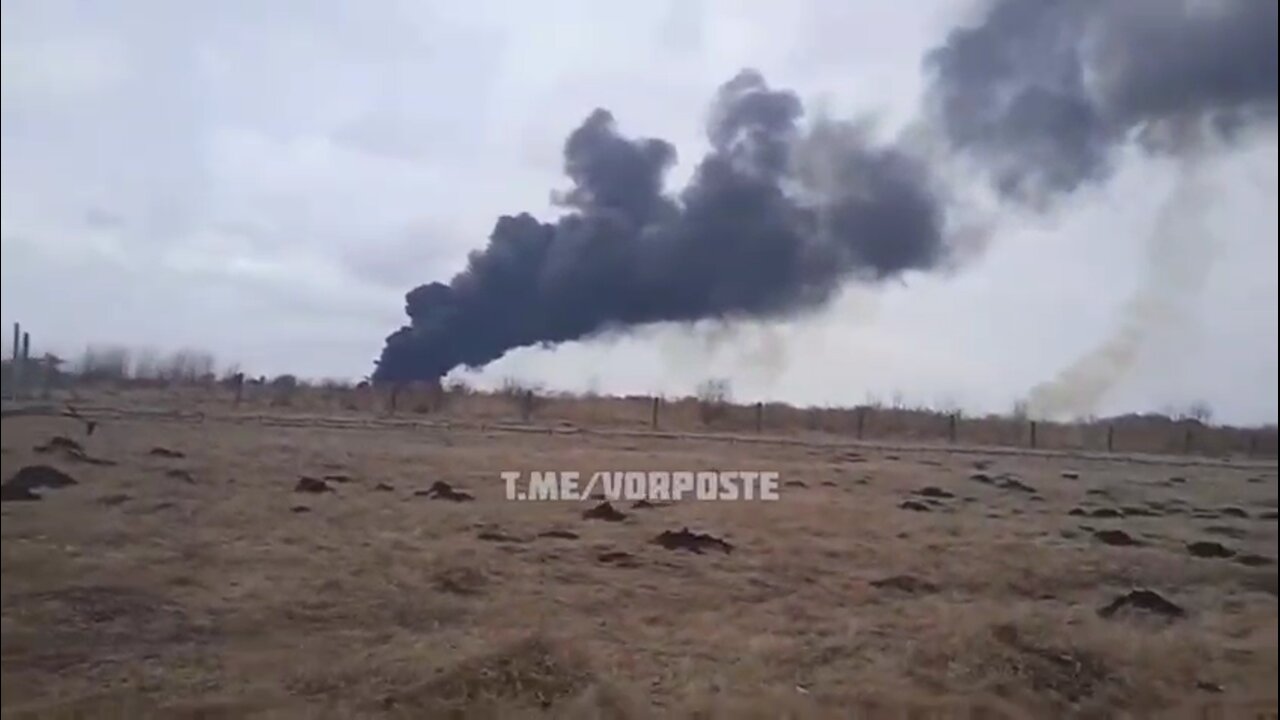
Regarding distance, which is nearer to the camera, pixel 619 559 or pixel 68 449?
pixel 68 449

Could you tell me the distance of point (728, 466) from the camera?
3.52 m

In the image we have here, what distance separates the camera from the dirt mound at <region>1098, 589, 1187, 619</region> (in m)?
3.43

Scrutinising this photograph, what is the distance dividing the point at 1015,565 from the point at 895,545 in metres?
0.40

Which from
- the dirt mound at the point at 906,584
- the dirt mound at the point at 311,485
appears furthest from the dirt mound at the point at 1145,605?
the dirt mound at the point at 311,485

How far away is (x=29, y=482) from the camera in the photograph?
→ 126 inches

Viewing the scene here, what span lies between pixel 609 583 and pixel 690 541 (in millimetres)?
302

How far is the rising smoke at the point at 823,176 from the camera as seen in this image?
3.51 meters

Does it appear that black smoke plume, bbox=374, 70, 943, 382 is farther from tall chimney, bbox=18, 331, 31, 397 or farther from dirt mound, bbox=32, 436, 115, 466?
tall chimney, bbox=18, 331, 31, 397

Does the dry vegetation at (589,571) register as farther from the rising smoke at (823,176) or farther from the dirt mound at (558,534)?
the rising smoke at (823,176)

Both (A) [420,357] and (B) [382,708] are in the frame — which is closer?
(B) [382,708]

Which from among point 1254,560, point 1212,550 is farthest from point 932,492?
point 1254,560

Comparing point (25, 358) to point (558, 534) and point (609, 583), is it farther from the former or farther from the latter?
point (609, 583)

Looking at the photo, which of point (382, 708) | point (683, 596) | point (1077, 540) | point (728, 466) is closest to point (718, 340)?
point (728, 466)

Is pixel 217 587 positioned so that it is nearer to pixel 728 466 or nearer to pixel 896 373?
pixel 728 466
